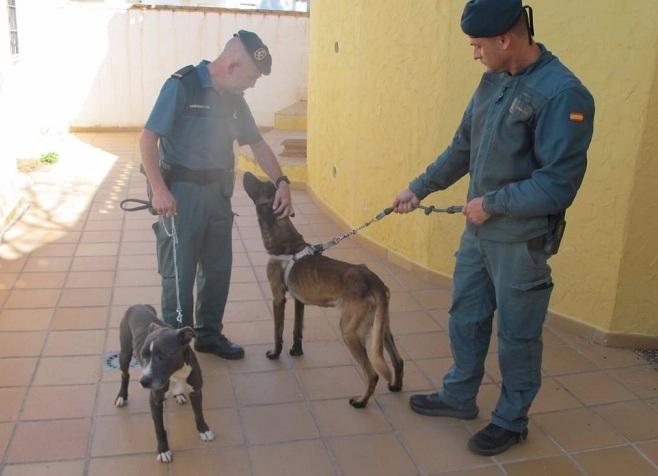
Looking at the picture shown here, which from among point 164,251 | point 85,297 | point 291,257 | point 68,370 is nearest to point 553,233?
point 291,257

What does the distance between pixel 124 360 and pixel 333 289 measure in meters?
1.15

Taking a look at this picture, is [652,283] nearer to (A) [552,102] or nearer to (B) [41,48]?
A: (A) [552,102]

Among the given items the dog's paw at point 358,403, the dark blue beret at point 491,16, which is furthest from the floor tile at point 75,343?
the dark blue beret at point 491,16

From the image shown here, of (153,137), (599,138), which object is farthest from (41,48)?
(599,138)

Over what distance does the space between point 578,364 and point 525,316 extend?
1416 millimetres

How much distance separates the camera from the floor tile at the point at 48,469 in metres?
2.98

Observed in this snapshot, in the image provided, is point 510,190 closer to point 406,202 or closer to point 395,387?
point 406,202

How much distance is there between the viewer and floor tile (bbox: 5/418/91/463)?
3.10 m

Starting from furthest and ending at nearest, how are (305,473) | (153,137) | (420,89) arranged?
(420,89) → (153,137) → (305,473)

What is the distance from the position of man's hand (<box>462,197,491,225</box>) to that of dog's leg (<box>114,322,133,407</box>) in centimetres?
178

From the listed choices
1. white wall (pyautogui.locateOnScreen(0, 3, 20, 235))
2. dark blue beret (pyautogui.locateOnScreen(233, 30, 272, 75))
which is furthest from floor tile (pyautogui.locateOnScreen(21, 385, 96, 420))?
white wall (pyautogui.locateOnScreen(0, 3, 20, 235))

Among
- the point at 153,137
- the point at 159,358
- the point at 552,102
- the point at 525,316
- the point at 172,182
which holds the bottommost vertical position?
the point at 159,358

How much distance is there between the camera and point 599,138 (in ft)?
13.5

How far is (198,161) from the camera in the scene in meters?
3.62
